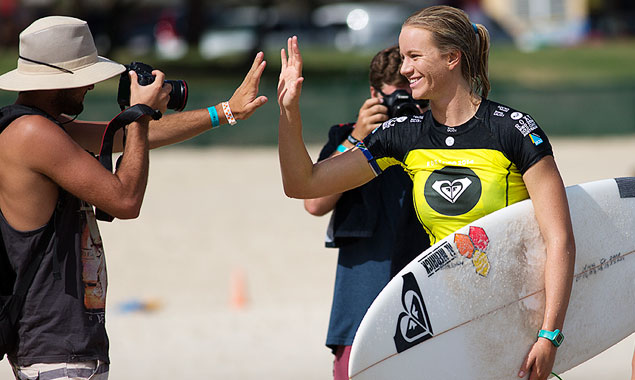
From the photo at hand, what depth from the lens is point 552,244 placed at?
2.63m

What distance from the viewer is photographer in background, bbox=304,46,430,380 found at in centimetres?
333

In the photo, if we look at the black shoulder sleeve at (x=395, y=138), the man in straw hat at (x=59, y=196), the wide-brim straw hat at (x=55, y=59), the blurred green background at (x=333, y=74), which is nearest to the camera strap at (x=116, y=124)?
the man in straw hat at (x=59, y=196)

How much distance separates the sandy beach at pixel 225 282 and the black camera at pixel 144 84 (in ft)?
9.31

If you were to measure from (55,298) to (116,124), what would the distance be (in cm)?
55

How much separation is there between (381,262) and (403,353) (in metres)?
0.72

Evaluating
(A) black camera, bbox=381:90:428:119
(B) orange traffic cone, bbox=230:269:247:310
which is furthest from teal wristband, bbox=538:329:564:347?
(B) orange traffic cone, bbox=230:269:247:310

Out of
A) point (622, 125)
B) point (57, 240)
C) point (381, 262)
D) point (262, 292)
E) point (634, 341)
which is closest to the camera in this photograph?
point (57, 240)

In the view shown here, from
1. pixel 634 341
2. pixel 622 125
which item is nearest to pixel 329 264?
pixel 634 341

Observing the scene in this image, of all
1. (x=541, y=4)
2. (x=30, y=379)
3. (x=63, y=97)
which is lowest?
(x=30, y=379)

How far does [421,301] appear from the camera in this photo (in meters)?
2.72

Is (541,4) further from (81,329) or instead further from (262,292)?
(81,329)

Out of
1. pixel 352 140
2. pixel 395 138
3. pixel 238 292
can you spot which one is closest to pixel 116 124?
pixel 395 138

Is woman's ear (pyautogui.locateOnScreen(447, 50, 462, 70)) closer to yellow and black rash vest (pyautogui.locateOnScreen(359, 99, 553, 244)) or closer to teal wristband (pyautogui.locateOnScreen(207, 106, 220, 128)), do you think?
yellow and black rash vest (pyautogui.locateOnScreen(359, 99, 553, 244))

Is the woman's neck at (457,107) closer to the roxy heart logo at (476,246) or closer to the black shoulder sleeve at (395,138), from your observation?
the black shoulder sleeve at (395,138)
